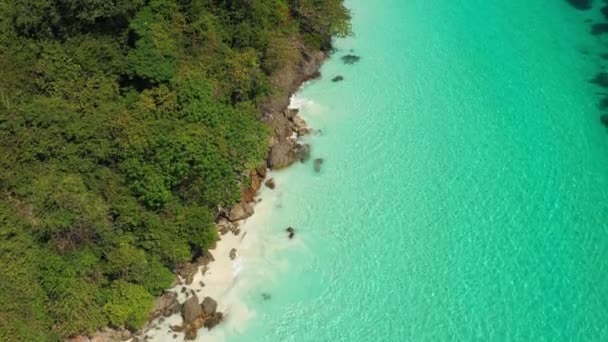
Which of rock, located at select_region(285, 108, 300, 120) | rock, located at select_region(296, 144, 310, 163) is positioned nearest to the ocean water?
rock, located at select_region(296, 144, 310, 163)

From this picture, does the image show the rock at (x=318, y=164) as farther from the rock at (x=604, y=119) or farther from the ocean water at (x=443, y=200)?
the rock at (x=604, y=119)

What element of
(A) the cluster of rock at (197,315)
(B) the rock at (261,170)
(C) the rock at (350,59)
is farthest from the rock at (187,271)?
(C) the rock at (350,59)

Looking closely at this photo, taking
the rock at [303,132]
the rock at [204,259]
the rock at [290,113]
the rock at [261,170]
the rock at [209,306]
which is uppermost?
the rock at [290,113]

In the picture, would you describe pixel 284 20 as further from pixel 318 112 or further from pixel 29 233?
pixel 29 233

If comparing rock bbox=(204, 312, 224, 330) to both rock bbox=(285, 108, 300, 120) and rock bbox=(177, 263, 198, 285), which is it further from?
rock bbox=(285, 108, 300, 120)

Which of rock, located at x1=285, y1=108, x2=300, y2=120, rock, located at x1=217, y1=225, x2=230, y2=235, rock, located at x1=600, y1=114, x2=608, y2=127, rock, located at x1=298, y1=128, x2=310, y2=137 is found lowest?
rock, located at x1=217, y1=225, x2=230, y2=235

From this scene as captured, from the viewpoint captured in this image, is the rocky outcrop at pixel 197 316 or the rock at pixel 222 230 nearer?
the rocky outcrop at pixel 197 316
